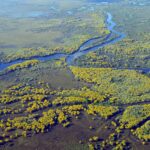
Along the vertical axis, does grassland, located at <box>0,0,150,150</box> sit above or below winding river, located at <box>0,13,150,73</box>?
below

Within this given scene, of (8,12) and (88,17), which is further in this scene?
(8,12)

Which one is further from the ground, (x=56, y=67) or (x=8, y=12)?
→ (x=8, y=12)

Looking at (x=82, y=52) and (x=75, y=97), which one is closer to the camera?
(x=75, y=97)

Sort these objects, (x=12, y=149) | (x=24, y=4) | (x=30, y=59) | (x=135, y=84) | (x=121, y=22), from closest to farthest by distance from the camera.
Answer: (x=12, y=149)
(x=135, y=84)
(x=30, y=59)
(x=121, y=22)
(x=24, y=4)

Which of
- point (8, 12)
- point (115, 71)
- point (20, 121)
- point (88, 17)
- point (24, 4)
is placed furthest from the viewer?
point (24, 4)

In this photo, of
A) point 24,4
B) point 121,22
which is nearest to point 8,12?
point 24,4

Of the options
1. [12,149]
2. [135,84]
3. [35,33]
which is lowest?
[12,149]

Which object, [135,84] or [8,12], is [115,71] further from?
[8,12]

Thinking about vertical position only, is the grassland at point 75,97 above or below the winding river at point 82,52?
below

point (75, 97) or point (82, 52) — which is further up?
point (82, 52)

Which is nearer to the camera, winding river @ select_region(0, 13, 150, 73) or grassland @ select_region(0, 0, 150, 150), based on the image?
grassland @ select_region(0, 0, 150, 150)

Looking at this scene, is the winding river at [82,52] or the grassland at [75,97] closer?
the grassland at [75,97]
